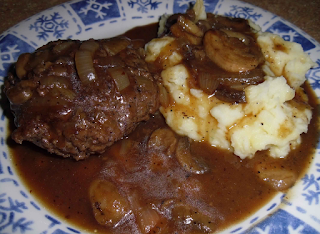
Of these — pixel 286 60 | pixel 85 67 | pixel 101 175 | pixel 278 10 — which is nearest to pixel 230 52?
pixel 286 60

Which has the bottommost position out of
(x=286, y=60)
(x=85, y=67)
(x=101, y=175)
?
(x=101, y=175)

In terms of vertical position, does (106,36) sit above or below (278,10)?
above

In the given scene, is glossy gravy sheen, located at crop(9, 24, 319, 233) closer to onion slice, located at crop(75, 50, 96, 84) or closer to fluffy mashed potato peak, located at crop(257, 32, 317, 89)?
fluffy mashed potato peak, located at crop(257, 32, 317, 89)

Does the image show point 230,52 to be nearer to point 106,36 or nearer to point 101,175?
point 101,175

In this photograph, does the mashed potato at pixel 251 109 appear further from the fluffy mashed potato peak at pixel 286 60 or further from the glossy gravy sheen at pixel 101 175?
the glossy gravy sheen at pixel 101 175

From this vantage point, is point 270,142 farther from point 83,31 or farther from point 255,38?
point 83,31

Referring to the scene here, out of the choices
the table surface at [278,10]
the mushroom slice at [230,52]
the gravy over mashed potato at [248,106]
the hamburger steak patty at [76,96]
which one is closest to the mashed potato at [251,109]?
the gravy over mashed potato at [248,106]
